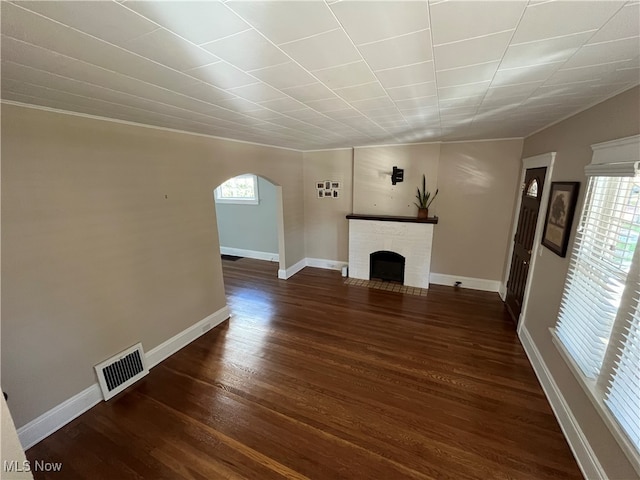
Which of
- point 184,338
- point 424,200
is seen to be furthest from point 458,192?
point 184,338

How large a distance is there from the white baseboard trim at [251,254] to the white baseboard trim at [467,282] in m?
3.35

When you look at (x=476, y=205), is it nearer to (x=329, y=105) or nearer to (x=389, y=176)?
(x=389, y=176)

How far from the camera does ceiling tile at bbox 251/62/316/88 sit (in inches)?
53.0

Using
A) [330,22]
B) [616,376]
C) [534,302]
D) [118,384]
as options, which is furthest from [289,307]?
[330,22]

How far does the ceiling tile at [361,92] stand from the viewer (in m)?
1.65

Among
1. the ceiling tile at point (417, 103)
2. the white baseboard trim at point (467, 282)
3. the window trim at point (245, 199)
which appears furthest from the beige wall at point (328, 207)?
the ceiling tile at point (417, 103)

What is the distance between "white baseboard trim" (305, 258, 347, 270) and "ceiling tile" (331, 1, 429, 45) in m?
4.68

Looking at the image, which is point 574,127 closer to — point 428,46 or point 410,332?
point 428,46

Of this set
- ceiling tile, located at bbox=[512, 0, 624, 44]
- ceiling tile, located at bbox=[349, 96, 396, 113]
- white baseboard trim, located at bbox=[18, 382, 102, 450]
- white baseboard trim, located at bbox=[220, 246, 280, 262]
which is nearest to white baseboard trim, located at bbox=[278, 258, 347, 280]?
white baseboard trim, located at bbox=[220, 246, 280, 262]

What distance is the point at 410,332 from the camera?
3398mm

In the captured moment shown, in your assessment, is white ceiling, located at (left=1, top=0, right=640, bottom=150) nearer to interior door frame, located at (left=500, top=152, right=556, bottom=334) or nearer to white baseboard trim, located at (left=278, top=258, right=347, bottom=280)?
interior door frame, located at (left=500, top=152, right=556, bottom=334)

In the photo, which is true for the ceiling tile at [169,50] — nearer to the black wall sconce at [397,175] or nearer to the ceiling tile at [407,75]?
the ceiling tile at [407,75]

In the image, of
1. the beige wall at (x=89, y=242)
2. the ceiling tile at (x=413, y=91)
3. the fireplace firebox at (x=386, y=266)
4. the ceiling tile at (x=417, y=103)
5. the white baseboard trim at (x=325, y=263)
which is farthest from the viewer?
the white baseboard trim at (x=325, y=263)

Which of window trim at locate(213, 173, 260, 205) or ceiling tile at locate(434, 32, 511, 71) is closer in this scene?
ceiling tile at locate(434, 32, 511, 71)
